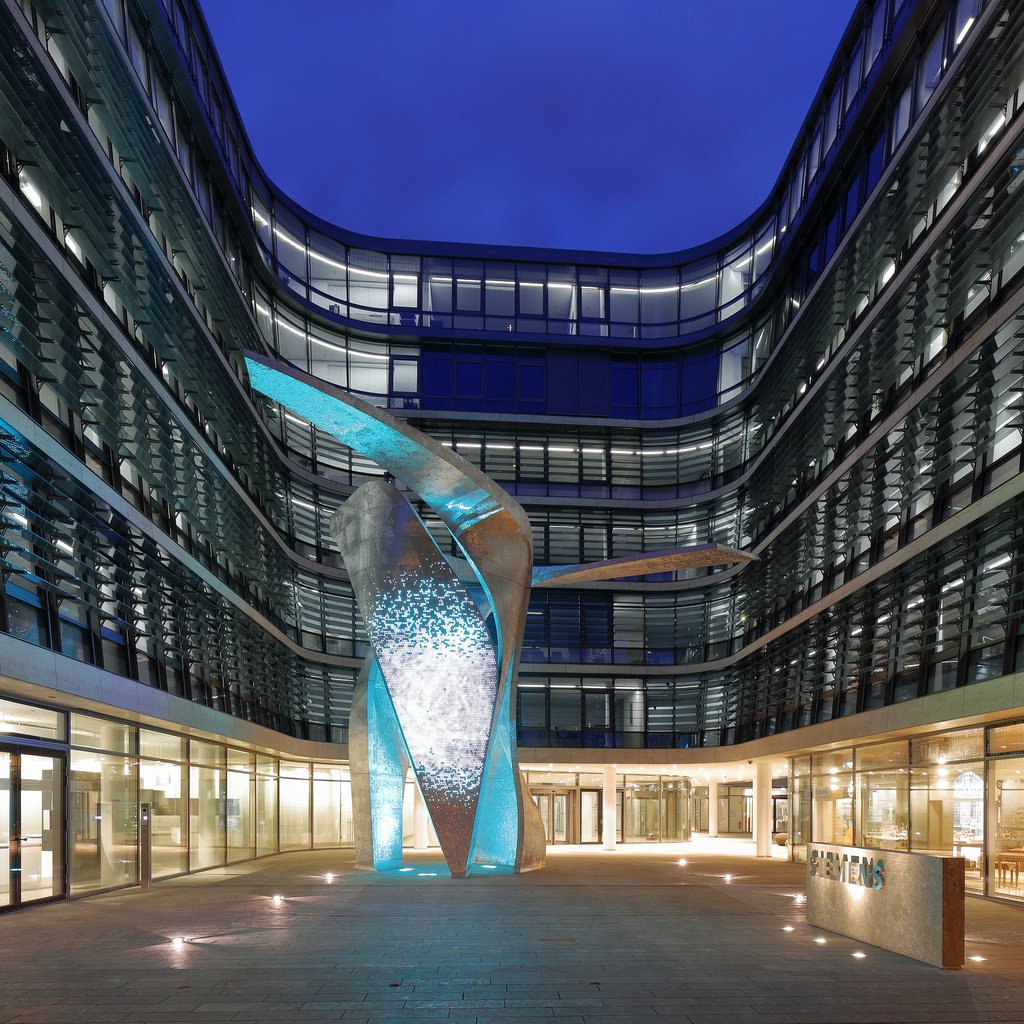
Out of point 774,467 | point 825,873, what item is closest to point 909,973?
point 825,873

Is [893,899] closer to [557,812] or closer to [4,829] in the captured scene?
[4,829]

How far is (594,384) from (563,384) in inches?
47.8

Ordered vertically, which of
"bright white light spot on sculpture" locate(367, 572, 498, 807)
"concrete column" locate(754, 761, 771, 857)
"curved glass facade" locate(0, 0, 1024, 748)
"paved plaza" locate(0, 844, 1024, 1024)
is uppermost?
"curved glass facade" locate(0, 0, 1024, 748)

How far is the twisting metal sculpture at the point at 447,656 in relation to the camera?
69.7ft

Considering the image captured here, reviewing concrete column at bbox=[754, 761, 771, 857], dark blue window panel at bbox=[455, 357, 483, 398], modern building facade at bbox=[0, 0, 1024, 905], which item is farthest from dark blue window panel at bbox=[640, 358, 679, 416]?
concrete column at bbox=[754, 761, 771, 857]

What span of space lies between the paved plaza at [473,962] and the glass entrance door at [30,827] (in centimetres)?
50

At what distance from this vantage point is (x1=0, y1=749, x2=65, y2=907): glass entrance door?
16328mm

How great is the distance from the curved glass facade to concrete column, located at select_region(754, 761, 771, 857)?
172 cm

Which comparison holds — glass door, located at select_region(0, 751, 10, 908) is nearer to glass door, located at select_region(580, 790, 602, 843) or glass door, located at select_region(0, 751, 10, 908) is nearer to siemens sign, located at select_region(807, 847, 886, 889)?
siemens sign, located at select_region(807, 847, 886, 889)

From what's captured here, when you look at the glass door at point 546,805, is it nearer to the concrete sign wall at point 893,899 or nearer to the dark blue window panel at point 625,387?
the dark blue window panel at point 625,387

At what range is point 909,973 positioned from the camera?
11383 mm

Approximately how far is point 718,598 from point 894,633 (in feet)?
59.6

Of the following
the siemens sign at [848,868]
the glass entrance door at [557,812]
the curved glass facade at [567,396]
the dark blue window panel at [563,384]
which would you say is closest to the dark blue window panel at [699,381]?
the curved glass facade at [567,396]

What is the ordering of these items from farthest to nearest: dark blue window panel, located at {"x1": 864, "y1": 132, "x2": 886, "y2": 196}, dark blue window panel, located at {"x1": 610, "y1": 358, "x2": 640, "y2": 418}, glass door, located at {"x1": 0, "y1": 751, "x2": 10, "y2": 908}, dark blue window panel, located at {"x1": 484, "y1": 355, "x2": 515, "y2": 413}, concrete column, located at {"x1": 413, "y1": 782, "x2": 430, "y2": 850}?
dark blue window panel, located at {"x1": 610, "y1": 358, "x2": 640, "y2": 418}, dark blue window panel, located at {"x1": 484, "y1": 355, "x2": 515, "y2": 413}, concrete column, located at {"x1": 413, "y1": 782, "x2": 430, "y2": 850}, dark blue window panel, located at {"x1": 864, "y1": 132, "x2": 886, "y2": 196}, glass door, located at {"x1": 0, "y1": 751, "x2": 10, "y2": 908}
